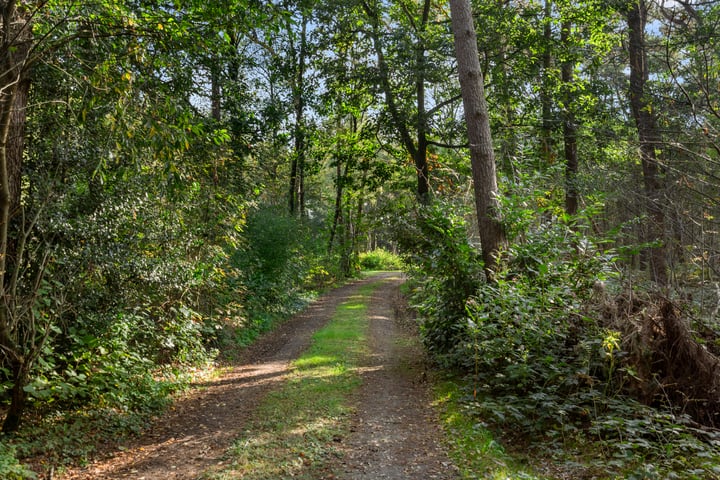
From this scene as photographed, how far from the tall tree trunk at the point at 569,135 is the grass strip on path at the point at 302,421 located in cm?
804

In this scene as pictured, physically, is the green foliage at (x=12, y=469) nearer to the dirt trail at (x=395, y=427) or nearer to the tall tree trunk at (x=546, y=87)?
the dirt trail at (x=395, y=427)

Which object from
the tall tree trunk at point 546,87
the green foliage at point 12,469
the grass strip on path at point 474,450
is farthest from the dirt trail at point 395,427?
the tall tree trunk at point 546,87

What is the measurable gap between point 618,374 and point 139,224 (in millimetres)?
7089

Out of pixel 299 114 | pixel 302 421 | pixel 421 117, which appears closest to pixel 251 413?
pixel 302 421

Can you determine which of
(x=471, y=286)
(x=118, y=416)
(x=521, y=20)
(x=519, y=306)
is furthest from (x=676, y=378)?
(x=521, y=20)

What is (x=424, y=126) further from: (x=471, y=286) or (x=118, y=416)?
(x=118, y=416)

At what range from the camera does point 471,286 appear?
7609 millimetres

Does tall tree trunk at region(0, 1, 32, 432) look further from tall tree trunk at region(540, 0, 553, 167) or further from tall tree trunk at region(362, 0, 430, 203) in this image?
tall tree trunk at region(540, 0, 553, 167)

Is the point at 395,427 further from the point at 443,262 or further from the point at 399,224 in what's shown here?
the point at 399,224

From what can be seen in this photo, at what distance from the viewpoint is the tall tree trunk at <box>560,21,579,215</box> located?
12.9 meters

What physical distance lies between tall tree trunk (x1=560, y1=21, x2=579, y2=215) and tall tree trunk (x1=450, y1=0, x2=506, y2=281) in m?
5.29

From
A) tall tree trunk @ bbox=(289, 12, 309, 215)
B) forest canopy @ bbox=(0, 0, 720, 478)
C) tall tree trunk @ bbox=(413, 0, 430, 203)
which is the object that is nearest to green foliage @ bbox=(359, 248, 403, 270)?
tall tree trunk @ bbox=(289, 12, 309, 215)

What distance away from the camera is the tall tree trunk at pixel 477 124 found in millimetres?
7840

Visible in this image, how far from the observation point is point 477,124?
812cm
